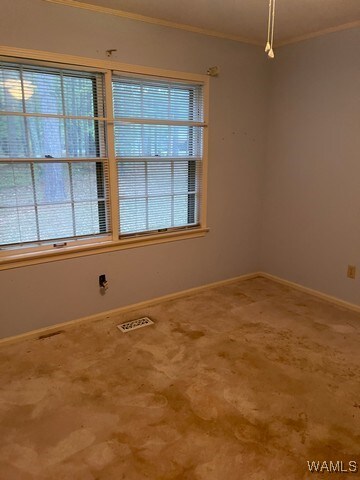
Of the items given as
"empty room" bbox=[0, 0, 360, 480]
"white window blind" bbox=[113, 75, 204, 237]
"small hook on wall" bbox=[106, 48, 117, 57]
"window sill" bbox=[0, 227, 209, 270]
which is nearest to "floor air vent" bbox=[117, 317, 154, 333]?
"empty room" bbox=[0, 0, 360, 480]

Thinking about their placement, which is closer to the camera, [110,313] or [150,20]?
[150,20]

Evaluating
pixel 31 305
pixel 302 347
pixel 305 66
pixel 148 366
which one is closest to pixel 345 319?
pixel 302 347

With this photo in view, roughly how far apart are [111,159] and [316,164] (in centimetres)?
193

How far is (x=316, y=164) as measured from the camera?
3.36 metres

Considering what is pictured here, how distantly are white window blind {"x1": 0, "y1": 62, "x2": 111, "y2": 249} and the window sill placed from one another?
0.33 ft

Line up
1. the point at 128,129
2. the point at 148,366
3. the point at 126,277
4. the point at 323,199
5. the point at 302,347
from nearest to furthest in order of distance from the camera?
the point at 148,366 < the point at 302,347 < the point at 128,129 < the point at 126,277 < the point at 323,199

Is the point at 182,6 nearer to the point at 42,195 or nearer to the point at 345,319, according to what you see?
the point at 42,195

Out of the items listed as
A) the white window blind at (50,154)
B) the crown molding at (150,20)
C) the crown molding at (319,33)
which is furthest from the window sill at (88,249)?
the crown molding at (319,33)

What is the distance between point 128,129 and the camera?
2.91m

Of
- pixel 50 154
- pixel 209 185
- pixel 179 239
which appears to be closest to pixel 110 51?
pixel 50 154

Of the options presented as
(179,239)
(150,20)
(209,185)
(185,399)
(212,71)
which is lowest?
(185,399)

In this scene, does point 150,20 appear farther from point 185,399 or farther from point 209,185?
point 185,399

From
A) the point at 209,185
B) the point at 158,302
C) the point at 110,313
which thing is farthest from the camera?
the point at 209,185

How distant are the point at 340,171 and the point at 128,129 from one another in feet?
6.31
